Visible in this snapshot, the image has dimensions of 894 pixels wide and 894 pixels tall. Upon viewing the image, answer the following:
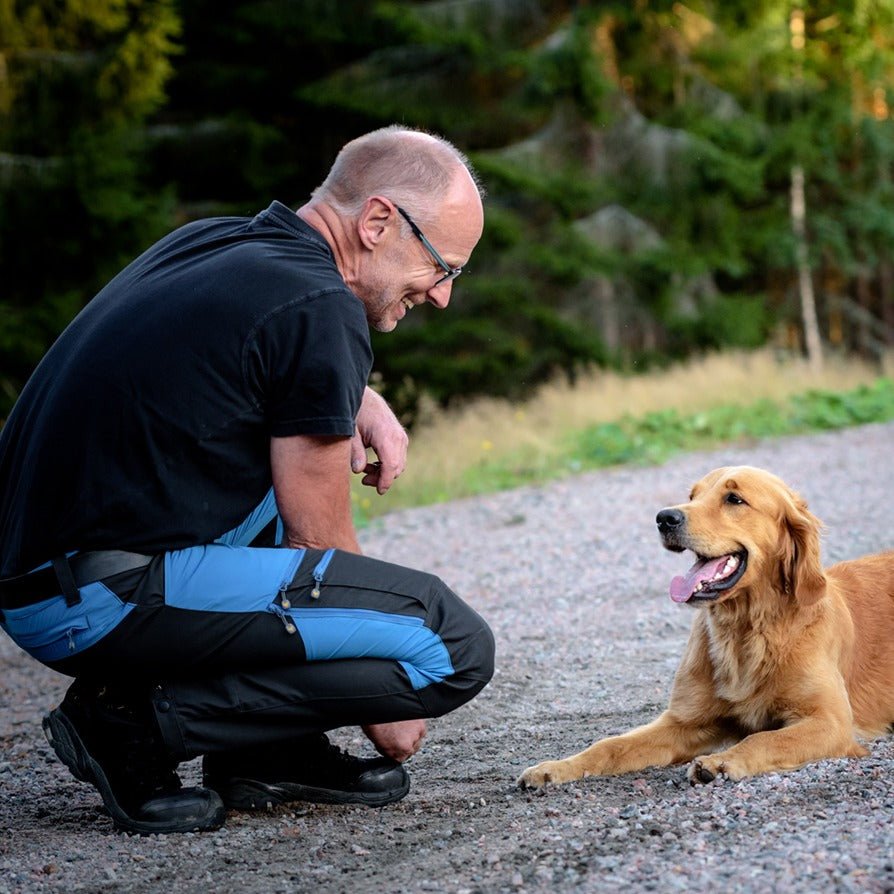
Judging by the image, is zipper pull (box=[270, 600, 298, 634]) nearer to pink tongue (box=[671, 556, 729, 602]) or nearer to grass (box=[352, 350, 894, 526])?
pink tongue (box=[671, 556, 729, 602])

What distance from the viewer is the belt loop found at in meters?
2.84

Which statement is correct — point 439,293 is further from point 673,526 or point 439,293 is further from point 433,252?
point 673,526

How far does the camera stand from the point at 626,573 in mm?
6566

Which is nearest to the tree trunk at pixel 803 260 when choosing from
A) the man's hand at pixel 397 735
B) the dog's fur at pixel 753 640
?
the dog's fur at pixel 753 640

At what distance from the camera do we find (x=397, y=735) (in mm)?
3248

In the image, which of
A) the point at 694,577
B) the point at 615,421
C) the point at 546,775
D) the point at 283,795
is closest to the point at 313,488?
the point at 283,795

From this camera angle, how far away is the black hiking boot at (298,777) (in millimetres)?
3289

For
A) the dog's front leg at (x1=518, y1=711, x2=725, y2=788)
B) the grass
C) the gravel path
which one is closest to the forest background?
the grass

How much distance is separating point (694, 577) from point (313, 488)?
1467 millimetres

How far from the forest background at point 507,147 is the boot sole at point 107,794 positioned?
887 cm

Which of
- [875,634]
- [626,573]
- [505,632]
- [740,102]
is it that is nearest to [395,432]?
[875,634]

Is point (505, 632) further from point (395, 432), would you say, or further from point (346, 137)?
point (346, 137)

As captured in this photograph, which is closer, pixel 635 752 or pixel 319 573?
pixel 319 573

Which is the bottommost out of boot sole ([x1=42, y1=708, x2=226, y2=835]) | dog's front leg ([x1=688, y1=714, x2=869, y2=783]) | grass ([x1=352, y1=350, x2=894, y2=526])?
grass ([x1=352, y1=350, x2=894, y2=526])
